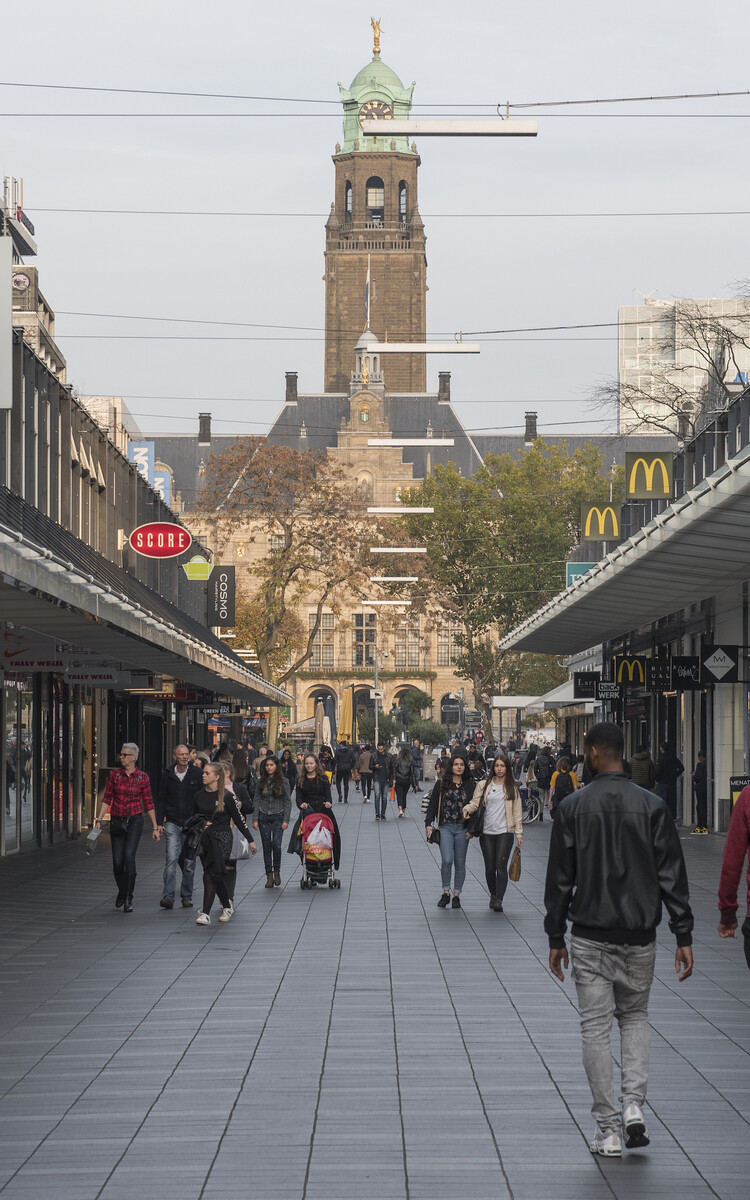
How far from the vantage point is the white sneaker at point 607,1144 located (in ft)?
21.3

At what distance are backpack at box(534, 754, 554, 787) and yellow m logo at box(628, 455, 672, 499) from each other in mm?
13451

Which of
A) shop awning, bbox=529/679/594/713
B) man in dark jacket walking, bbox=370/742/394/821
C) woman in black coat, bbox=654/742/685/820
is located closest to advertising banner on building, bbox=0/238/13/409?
woman in black coat, bbox=654/742/685/820

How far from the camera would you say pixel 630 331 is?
12562cm

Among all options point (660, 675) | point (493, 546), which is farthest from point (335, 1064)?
point (493, 546)

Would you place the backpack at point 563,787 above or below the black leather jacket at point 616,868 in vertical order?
below

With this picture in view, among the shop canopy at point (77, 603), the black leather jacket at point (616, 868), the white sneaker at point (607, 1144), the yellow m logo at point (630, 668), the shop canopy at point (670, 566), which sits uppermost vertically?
the shop canopy at point (670, 566)

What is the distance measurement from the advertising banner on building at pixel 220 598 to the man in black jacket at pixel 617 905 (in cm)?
4632

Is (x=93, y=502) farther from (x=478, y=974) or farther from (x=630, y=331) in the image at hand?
(x=630, y=331)

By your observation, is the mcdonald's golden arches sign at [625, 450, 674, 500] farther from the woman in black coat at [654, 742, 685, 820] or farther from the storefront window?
the storefront window

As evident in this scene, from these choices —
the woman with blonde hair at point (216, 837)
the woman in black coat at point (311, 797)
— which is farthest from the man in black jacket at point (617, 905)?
the woman in black coat at point (311, 797)

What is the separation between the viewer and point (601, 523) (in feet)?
111

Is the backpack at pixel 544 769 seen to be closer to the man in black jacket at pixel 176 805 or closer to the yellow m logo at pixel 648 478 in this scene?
the yellow m logo at pixel 648 478

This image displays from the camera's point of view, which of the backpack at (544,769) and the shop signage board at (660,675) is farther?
the backpack at (544,769)

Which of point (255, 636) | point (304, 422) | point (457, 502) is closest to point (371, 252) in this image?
point (304, 422)
